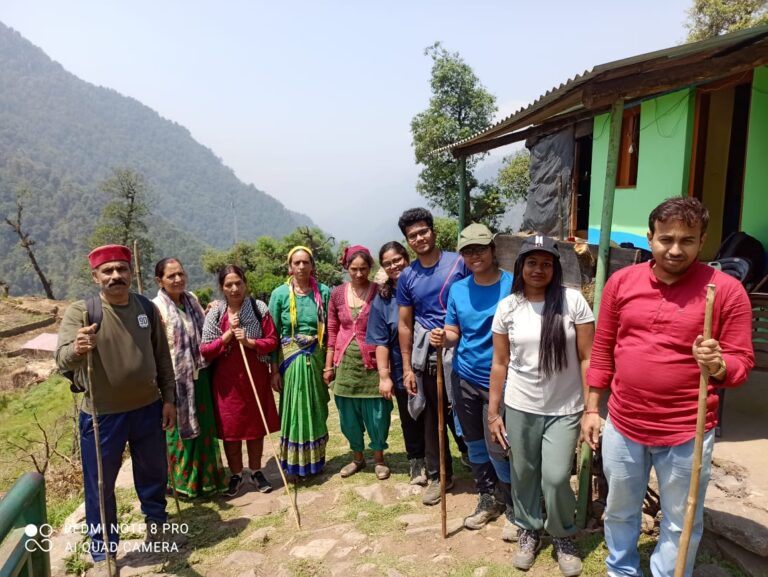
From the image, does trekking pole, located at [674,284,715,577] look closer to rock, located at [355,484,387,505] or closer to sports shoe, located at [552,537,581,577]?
sports shoe, located at [552,537,581,577]

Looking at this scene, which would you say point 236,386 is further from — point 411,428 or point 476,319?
point 476,319

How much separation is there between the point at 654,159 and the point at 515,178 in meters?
12.2

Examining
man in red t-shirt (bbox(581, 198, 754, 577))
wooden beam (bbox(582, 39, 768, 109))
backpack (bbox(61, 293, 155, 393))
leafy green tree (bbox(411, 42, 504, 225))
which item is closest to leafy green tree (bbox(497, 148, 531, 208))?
leafy green tree (bbox(411, 42, 504, 225))

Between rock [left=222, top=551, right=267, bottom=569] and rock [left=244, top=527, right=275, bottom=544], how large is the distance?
4.6 inches

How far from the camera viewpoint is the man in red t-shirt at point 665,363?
193cm

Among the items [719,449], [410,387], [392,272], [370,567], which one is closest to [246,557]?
[370,567]

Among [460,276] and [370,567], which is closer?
[370,567]

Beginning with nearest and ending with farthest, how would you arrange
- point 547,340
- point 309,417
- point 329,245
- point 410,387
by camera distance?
Result: point 547,340, point 410,387, point 309,417, point 329,245

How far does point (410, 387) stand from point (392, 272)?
845 mm

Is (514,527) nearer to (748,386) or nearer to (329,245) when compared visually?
(748,386)

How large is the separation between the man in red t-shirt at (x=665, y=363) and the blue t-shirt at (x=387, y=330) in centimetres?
166

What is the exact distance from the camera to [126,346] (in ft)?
10.1

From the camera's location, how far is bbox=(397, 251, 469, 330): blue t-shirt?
3328 mm

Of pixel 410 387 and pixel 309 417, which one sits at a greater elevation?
pixel 410 387
